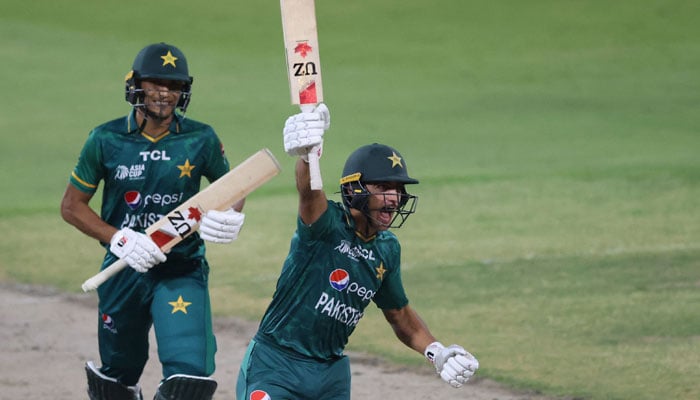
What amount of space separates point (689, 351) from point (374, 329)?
7.75 feet

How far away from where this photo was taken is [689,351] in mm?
9156

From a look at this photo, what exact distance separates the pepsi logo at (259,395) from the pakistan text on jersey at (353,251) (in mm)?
701

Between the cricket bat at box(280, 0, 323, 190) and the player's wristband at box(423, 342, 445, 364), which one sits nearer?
the cricket bat at box(280, 0, 323, 190)

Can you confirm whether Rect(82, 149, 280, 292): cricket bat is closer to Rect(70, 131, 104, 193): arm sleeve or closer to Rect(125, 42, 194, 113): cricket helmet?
Rect(70, 131, 104, 193): arm sleeve

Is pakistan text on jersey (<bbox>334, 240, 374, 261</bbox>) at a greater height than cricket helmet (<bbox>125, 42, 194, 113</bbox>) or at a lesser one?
lesser

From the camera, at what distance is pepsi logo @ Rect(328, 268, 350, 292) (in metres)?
5.94

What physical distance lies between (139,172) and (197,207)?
445 millimetres

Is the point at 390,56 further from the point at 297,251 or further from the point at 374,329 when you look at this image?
the point at 297,251

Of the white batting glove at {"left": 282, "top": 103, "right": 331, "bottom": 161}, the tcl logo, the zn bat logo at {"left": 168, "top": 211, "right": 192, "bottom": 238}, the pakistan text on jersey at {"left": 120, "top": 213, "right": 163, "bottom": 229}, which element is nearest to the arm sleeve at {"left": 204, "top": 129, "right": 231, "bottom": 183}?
the tcl logo

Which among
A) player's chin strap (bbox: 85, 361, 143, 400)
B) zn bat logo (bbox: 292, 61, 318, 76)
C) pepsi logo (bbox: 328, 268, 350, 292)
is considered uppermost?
zn bat logo (bbox: 292, 61, 318, 76)

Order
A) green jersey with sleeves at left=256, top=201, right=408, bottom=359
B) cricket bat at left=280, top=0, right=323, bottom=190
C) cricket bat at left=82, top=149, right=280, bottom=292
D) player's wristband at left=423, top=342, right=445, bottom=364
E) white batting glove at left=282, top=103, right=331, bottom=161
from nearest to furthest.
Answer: white batting glove at left=282, top=103, right=331, bottom=161
cricket bat at left=280, top=0, right=323, bottom=190
green jersey with sleeves at left=256, top=201, right=408, bottom=359
player's wristband at left=423, top=342, right=445, bottom=364
cricket bat at left=82, top=149, right=280, bottom=292

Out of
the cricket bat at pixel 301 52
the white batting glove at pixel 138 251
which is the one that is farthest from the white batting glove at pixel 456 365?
the white batting glove at pixel 138 251

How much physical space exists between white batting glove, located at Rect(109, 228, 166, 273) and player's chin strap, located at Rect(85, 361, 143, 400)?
0.95m

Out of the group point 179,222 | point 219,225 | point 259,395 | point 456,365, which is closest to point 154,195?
point 179,222
